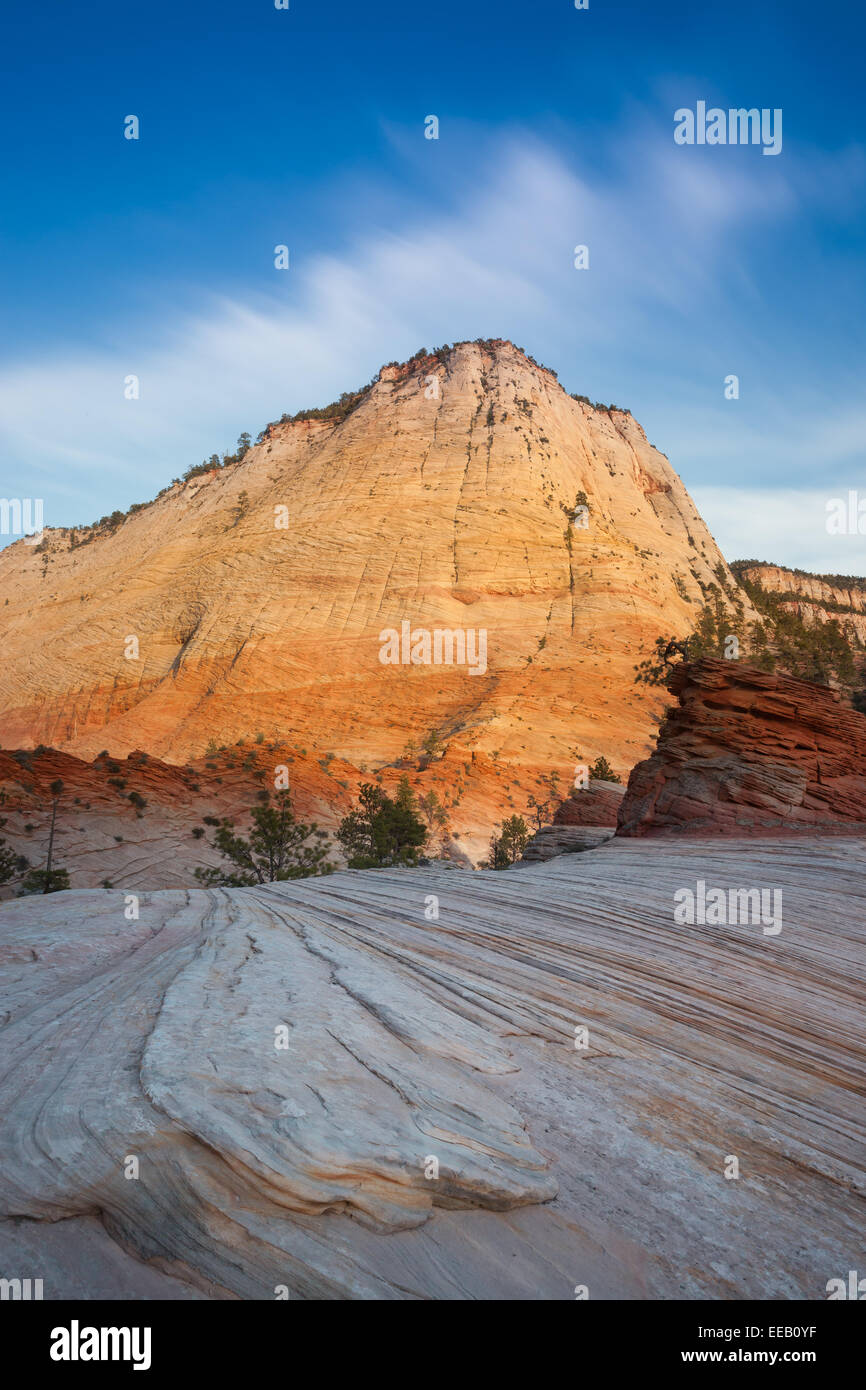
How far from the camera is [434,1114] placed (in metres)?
3.95

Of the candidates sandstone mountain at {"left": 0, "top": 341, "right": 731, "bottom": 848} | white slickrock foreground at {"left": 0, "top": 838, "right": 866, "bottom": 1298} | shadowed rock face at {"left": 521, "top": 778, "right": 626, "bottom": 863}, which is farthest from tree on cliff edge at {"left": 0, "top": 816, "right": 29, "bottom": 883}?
sandstone mountain at {"left": 0, "top": 341, "right": 731, "bottom": 848}

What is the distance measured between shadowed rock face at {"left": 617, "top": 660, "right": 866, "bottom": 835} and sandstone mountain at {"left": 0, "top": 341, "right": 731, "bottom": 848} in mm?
20957

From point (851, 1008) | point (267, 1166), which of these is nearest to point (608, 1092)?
point (267, 1166)

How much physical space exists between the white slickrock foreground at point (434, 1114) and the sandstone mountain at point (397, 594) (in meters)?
30.4

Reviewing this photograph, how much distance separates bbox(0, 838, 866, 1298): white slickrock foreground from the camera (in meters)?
3.11

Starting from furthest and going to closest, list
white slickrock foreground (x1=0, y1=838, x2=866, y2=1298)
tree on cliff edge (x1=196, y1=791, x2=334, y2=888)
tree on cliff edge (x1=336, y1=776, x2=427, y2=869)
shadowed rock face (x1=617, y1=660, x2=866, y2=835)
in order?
1. tree on cliff edge (x1=336, y1=776, x2=427, y2=869)
2. tree on cliff edge (x1=196, y1=791, x2=334, y2=888)
3. shadowed rock face (x1=617, y1=660, x2=866, y2=835)
4. white slickrock foreground (x1=0, y1=838, x2=866, y2=1298)

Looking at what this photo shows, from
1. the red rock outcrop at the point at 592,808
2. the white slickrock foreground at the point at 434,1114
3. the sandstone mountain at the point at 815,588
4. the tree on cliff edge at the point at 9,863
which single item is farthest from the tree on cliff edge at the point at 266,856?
the sandstone mountain at the point at 815,588

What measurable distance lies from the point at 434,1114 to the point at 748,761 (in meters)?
12.9

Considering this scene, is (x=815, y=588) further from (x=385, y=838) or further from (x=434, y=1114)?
(x=434, y=1114)

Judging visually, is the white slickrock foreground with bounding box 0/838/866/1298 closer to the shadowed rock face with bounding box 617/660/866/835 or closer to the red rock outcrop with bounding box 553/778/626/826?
the shadowed rock face with bounding box 617/660/866/835

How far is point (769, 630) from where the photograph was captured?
6256 cm

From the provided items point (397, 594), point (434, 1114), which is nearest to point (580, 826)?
point (434, 1114)

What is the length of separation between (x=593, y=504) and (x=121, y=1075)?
71659 millimetres

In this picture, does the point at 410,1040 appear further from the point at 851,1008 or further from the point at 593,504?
the point at 593,504
